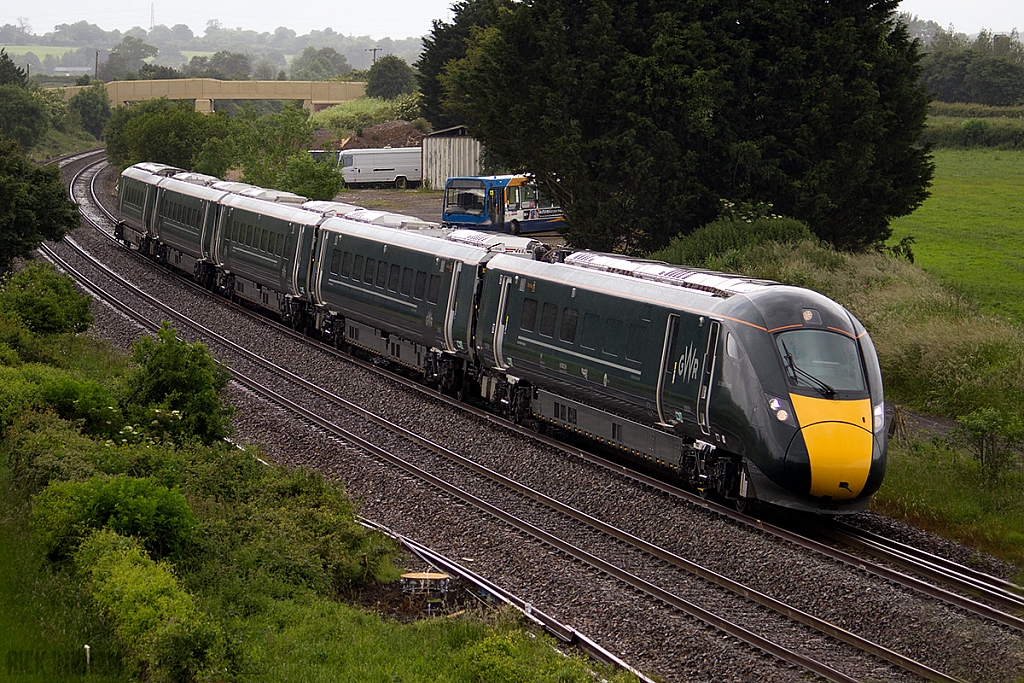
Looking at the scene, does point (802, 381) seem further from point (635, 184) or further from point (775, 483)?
point (635, 184)

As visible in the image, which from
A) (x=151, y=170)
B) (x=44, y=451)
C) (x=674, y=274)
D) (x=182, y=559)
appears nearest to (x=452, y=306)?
(x=674, y=274)

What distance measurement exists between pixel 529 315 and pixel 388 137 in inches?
2786

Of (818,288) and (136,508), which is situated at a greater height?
(818,288)

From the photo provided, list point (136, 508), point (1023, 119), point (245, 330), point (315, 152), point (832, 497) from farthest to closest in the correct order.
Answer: point (1023, 119) < point (315, 152) < point (245, 330) < point (832, 497) < point (136, 508)

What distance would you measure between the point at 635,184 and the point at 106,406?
20229 mm

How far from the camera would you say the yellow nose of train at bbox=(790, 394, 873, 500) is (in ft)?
51.1

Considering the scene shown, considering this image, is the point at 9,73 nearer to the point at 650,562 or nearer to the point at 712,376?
the point at 712,376

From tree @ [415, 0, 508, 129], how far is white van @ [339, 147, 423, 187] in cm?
408

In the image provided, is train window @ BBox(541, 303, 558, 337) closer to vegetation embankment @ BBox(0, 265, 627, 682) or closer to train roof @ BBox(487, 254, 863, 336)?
train roof @ BBox(487, 254, 863, 336)

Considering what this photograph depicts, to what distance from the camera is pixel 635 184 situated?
35.1 meters

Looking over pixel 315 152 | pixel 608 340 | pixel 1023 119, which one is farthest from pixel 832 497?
pixel 1023 119

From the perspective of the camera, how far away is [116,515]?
13719 mm

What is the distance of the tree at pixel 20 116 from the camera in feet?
285

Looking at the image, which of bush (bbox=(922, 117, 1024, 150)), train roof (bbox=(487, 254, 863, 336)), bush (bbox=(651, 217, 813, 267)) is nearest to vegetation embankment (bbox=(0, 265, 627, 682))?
train roof (bbox=(487, 254, 863, 336))
